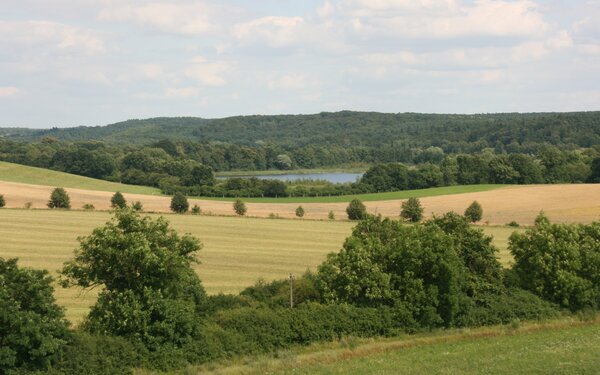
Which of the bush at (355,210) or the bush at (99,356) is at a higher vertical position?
the bush at (355,210)

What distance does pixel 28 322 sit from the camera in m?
20.1

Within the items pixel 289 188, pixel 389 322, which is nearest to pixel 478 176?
pixel 289 188

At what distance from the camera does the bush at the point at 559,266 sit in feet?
103

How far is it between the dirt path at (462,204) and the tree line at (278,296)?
37204mm

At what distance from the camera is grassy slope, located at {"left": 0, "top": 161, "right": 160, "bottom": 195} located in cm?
10656

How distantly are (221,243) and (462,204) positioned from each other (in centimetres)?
3929

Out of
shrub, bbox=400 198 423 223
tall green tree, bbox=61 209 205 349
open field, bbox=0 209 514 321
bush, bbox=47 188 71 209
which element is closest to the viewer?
tall green tree, bbox=61 209 205 349

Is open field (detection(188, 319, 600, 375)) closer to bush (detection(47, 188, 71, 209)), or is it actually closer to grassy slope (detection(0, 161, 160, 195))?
bush (detection(47, 188, 71, 209))

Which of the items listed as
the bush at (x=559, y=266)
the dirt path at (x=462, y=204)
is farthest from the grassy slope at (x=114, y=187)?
the bush at (x=559, y=266)

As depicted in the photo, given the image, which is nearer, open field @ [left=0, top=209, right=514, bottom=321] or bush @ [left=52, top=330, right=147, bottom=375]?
bush @ [left=52, top=330, right=147, bottom=375]

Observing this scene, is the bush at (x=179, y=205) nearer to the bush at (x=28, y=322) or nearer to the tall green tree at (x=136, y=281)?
the tall green tree at (x=136, y=281)

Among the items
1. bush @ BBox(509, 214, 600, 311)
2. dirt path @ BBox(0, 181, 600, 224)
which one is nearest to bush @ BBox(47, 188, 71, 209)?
dirt path @ BBox(0, 181, 600, 224)

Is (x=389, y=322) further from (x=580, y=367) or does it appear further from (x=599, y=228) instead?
(x=599, y=228)

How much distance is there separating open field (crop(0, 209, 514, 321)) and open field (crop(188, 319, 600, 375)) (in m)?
11.2
